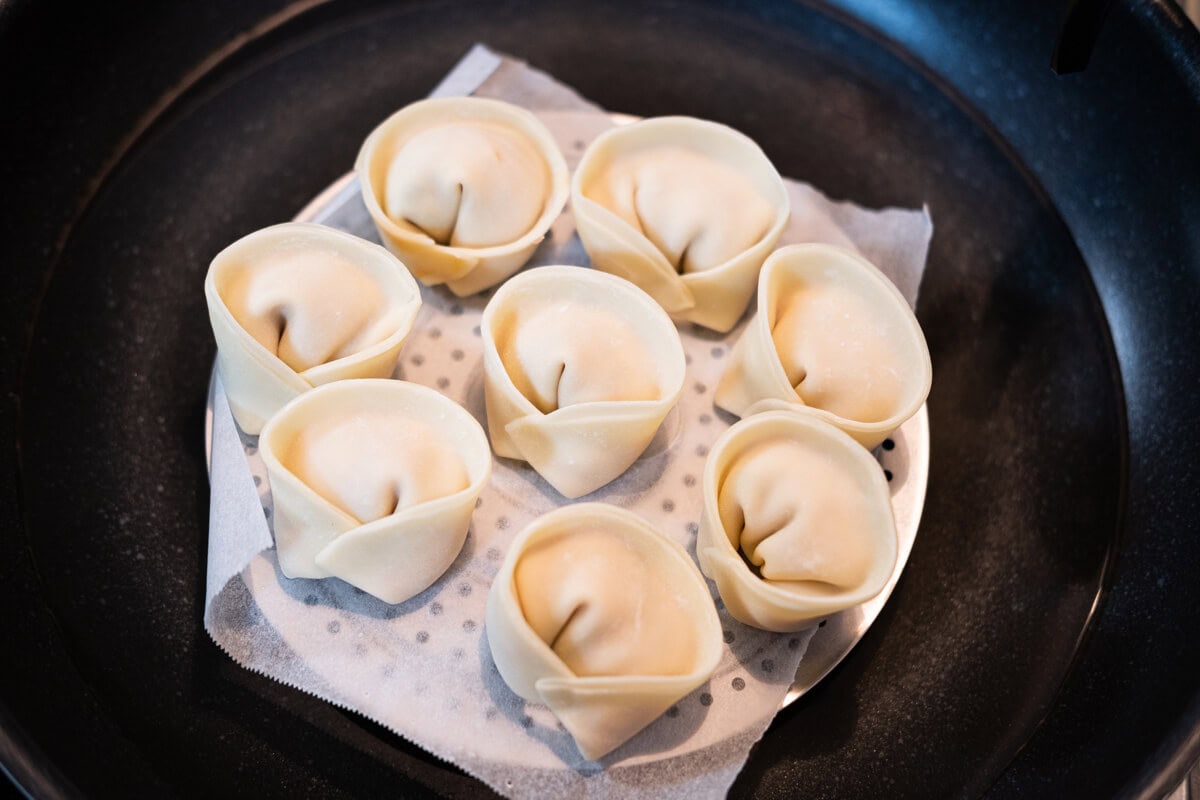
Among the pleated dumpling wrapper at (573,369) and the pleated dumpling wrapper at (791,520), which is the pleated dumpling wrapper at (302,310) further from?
the pleated dumpling wrapper at (791,520)

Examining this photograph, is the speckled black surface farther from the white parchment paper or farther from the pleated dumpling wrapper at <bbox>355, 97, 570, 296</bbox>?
the pleated dumpling wrapper at <bbox>355, 97, 570, 296</bbox>

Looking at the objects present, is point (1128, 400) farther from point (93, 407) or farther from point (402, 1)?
point (93, 407)

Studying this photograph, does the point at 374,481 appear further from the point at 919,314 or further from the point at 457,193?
the point at 919,314

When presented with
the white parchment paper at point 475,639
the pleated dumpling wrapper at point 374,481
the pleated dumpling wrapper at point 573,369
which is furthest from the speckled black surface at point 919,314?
the pleated dumpling wrapper at point 573,369

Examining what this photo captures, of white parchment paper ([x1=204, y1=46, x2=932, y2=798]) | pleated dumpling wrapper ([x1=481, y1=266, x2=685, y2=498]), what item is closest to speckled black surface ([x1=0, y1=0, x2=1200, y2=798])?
white parchment paper ([x1=204, y1=46, x2=932, y2=798])

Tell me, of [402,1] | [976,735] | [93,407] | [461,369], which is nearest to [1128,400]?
[976,735]
